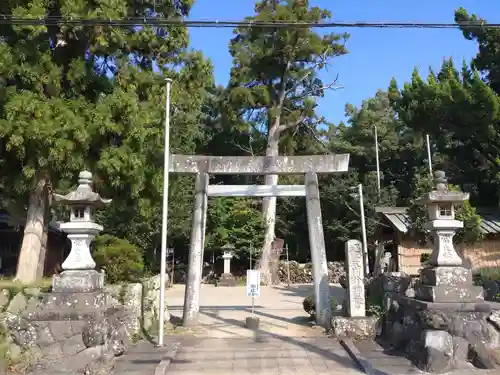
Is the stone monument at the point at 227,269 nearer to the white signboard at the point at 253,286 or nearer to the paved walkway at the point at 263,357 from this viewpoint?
the white signboard at the point at 253,286

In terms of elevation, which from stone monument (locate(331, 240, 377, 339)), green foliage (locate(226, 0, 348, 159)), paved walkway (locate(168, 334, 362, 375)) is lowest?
paved walkway (locate(168, 334, 362, 375))

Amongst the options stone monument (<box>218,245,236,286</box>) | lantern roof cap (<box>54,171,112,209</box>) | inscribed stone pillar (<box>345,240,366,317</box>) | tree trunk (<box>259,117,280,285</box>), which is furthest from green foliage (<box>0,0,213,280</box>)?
stone monument (<box>218,245,236,286</box>)

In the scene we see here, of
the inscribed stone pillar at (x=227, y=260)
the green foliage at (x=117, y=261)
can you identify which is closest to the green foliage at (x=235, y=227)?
the inscribed stone pillar at (x=227, y=260)

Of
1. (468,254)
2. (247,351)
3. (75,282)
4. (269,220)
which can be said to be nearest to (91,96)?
(75,282)

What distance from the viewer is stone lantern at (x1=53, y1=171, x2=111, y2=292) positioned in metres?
8.42

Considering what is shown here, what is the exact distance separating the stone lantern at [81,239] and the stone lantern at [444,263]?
5.94 meters

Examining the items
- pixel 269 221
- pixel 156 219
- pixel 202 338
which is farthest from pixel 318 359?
pixel 269 221

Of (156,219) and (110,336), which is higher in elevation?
(156,219)

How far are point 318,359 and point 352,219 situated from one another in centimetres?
2300

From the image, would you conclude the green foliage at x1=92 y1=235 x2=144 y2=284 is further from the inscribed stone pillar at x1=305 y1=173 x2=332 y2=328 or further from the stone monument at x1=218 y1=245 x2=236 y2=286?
the stone monument at x1=218 y1=245 x2=236 y2=286

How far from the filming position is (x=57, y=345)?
310 inches

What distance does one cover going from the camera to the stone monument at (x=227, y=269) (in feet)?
96.3

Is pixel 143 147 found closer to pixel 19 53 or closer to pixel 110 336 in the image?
pixel 19 53

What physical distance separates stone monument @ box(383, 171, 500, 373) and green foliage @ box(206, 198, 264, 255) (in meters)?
20.5
